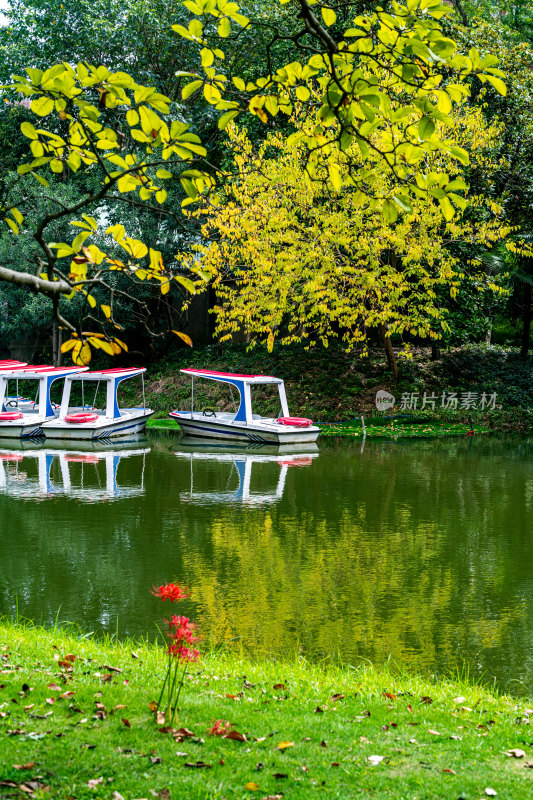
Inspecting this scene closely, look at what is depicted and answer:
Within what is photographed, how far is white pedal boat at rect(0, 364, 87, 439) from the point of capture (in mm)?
24391

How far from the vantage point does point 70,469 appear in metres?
19.0

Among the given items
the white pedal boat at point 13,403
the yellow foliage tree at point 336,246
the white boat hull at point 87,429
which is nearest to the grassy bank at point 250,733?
the white boat hull at point 87,429

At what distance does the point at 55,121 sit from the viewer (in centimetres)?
3319

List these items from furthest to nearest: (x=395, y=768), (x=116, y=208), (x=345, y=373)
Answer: (x=116, y=208), (x=345, y=373), (x=395, y=768)

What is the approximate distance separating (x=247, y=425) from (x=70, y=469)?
6164mm

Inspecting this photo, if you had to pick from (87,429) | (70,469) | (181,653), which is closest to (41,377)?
(87,429)

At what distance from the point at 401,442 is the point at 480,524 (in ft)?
35.8

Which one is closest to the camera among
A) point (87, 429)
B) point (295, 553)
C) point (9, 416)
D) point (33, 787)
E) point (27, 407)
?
point (33, 787)

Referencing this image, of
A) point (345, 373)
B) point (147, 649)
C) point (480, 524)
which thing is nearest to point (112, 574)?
point (147, 649)

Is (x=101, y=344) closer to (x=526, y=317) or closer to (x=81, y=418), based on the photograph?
(x=81, y=418)

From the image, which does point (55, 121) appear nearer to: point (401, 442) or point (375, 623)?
point (401, 442)

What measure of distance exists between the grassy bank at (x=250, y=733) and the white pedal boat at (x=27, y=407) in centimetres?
1861

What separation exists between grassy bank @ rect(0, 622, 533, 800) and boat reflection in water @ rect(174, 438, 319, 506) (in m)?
8.65

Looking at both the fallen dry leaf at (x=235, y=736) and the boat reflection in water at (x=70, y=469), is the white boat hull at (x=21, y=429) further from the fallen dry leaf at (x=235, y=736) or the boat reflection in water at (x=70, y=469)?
the fallen dry leaf at (x=235, y=736)
